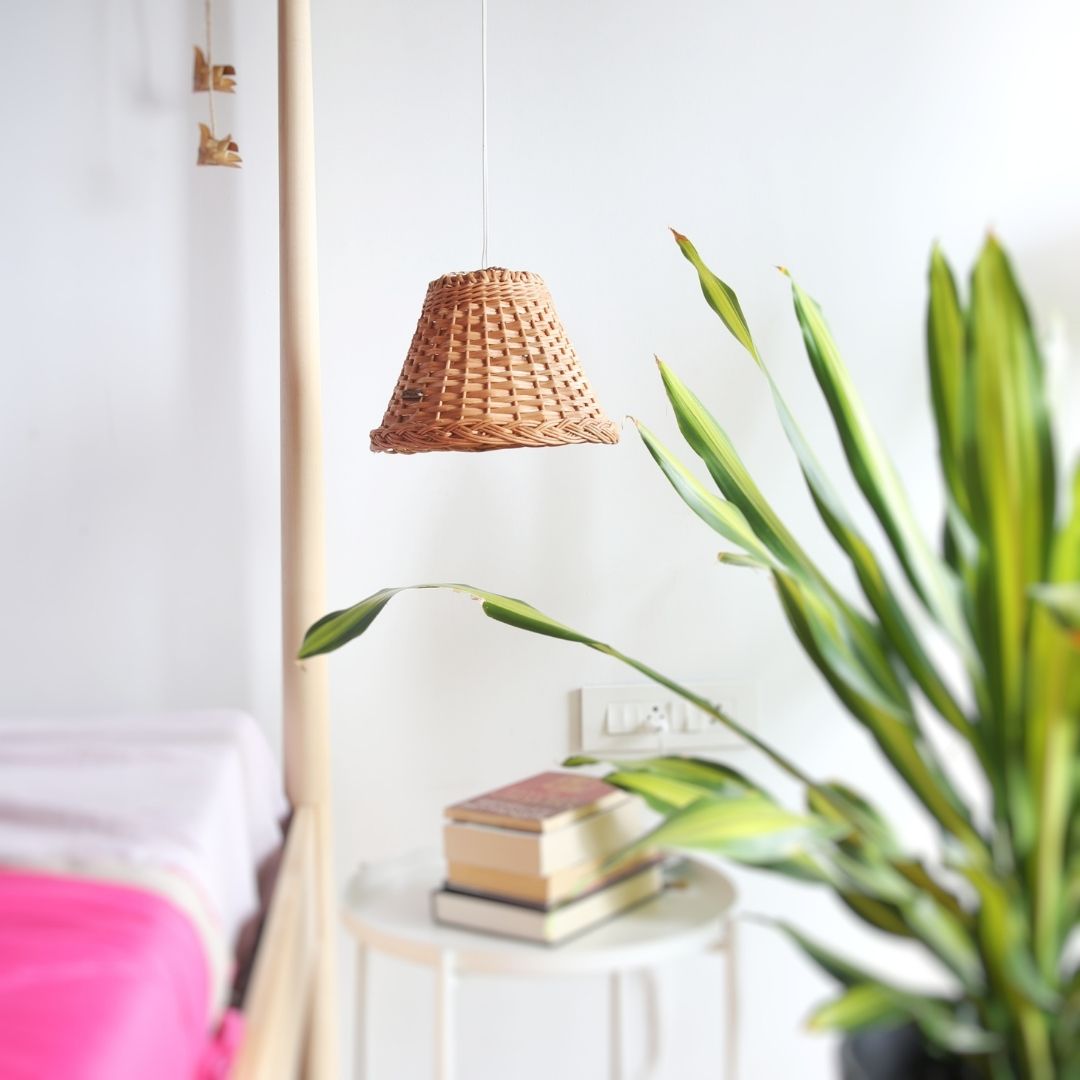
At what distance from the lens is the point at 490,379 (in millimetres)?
1134

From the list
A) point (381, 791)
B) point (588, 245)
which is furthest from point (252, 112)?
point (381, 791)

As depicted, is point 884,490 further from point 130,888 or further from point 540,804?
point 130,888

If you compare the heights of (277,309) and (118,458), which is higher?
(277,309)

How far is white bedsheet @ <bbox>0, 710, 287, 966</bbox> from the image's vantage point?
88 cm

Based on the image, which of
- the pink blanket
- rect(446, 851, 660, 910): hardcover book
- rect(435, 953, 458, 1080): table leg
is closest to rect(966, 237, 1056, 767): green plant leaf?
rect(446, 851, 660, 910): hardcover book

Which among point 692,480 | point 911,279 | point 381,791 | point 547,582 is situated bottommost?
point 381,791

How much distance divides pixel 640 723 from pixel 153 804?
71 centimetres

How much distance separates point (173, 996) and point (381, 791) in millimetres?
780

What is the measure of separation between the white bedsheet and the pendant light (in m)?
0.36

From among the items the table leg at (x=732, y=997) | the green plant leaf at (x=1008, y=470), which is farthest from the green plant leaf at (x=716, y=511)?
the table leg at (x=732, y=997)

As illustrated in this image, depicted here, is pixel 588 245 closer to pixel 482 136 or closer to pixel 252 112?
pixel 482 136

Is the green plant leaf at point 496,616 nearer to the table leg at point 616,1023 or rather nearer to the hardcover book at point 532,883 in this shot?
the hardcover book at point 532,883

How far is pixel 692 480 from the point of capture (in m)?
1.15

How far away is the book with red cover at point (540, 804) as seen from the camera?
1.02 metres
